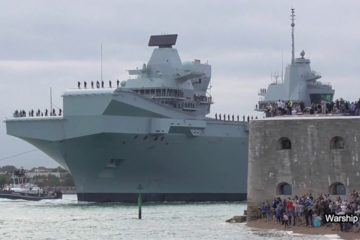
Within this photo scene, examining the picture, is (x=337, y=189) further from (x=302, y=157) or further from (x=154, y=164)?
(x=154, y=164)

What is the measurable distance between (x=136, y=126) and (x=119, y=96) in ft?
11.9

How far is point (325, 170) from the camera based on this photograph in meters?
45.9

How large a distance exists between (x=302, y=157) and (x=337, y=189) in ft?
6.61

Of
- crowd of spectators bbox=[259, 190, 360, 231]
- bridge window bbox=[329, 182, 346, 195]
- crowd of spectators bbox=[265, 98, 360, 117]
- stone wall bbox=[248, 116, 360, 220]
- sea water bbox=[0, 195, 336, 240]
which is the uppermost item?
crowd of spectators bbox=[265, 98, 360, 117]

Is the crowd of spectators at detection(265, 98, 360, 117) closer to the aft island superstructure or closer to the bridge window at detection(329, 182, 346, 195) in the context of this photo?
the bridge window at detection(329, 182, 346, 195)

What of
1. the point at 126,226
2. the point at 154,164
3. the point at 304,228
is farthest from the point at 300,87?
the point at 304,228

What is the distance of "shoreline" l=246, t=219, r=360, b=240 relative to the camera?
Result: 39.5 meters

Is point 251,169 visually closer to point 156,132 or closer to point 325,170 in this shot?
point 325,170

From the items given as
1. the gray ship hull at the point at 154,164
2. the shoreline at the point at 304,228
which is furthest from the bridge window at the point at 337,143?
the gray ship hull at the point at 154,164

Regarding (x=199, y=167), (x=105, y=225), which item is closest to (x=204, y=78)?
(x=199, y=167)

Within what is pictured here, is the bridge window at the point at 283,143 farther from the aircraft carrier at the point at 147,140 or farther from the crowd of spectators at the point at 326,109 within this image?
the aircraft carrier at the point at 147,140

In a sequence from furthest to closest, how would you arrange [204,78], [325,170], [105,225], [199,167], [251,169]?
1. [204,78]
2. [199,167]
3. [105,225]
4. [251,169]
5. [325,170]

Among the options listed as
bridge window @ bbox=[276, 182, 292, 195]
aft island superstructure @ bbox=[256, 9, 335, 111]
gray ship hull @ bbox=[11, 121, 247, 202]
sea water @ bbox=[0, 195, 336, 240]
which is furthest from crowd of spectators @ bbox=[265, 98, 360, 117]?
aft island superstructure @ bbox=[256, 9, 335, 111]

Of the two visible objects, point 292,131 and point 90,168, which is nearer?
point 292,131
